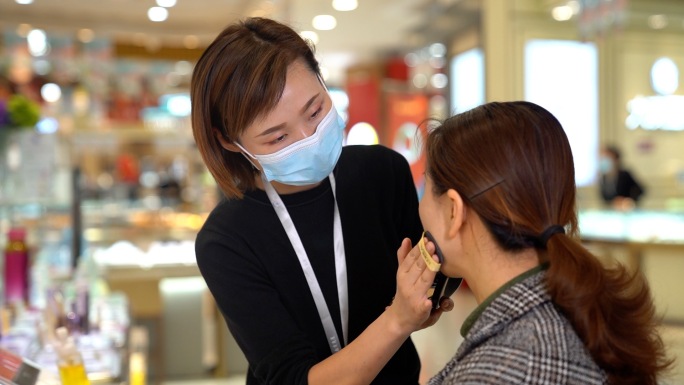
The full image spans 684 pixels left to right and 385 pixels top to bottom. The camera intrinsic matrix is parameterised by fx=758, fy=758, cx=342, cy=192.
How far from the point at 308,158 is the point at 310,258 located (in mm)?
229

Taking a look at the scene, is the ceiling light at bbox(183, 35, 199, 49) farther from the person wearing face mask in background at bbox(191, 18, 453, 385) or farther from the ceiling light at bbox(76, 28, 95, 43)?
the person wearing face mask in background at bbox(191, 18, 453, 385)

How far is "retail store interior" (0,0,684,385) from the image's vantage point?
13.6 feet

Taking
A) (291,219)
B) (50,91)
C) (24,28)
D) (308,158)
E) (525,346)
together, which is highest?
(24,28)

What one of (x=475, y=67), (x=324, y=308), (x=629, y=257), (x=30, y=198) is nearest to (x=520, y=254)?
(x=324, y=308)

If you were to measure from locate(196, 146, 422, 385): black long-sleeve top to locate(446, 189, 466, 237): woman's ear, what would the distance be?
428 mm

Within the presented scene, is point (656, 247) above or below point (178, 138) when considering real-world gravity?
below

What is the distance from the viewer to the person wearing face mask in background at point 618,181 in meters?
8.89

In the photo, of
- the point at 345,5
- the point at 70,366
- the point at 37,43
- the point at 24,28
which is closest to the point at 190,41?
the point at 37,43

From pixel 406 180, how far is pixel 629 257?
20.1 feet

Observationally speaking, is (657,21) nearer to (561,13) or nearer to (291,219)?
(561,13)

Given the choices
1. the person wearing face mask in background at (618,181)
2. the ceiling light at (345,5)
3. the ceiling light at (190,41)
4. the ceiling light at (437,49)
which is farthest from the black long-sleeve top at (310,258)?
the ceiling light at (345,5)

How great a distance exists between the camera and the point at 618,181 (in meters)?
8.93

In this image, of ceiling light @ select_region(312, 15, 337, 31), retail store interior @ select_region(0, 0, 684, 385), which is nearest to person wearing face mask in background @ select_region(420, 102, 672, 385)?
retail store interior @ select_region(0, 0, 684, 385)

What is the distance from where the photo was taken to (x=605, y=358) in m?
1.17
